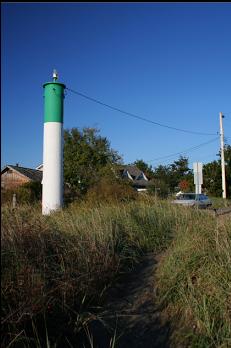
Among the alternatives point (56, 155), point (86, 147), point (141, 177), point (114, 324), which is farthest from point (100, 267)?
point (141, 177)

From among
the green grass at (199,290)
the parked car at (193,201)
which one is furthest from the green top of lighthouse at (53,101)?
the green grass at (199,290)

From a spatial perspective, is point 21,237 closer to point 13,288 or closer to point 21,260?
point 21,260

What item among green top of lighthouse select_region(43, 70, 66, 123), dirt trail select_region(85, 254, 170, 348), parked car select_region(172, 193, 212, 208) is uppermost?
green top of lighthouse select_region(43, 70, 66, 123)

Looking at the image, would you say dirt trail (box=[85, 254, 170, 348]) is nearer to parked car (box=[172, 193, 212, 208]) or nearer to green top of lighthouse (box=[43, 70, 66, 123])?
parked car (box=[172, 193, 212, 208])

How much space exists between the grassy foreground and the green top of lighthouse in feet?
21.7

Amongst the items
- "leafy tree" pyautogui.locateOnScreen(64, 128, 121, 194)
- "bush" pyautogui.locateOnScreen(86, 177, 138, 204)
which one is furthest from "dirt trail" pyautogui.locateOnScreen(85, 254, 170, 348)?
"leafy tree" pyautogui.locateOnScreen(64, 128, 121, 194)

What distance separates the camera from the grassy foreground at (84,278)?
4531 millimetres

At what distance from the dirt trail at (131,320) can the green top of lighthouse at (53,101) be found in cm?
807

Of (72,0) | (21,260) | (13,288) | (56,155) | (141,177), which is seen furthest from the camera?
(141,177)

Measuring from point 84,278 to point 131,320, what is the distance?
73 centimetres

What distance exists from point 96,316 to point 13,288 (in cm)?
108

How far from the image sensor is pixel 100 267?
20.0 ft

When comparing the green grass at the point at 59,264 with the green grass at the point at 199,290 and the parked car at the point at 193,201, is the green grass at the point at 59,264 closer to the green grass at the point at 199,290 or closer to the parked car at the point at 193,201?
the green grass at the point at 199,290

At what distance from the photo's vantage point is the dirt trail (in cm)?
500
